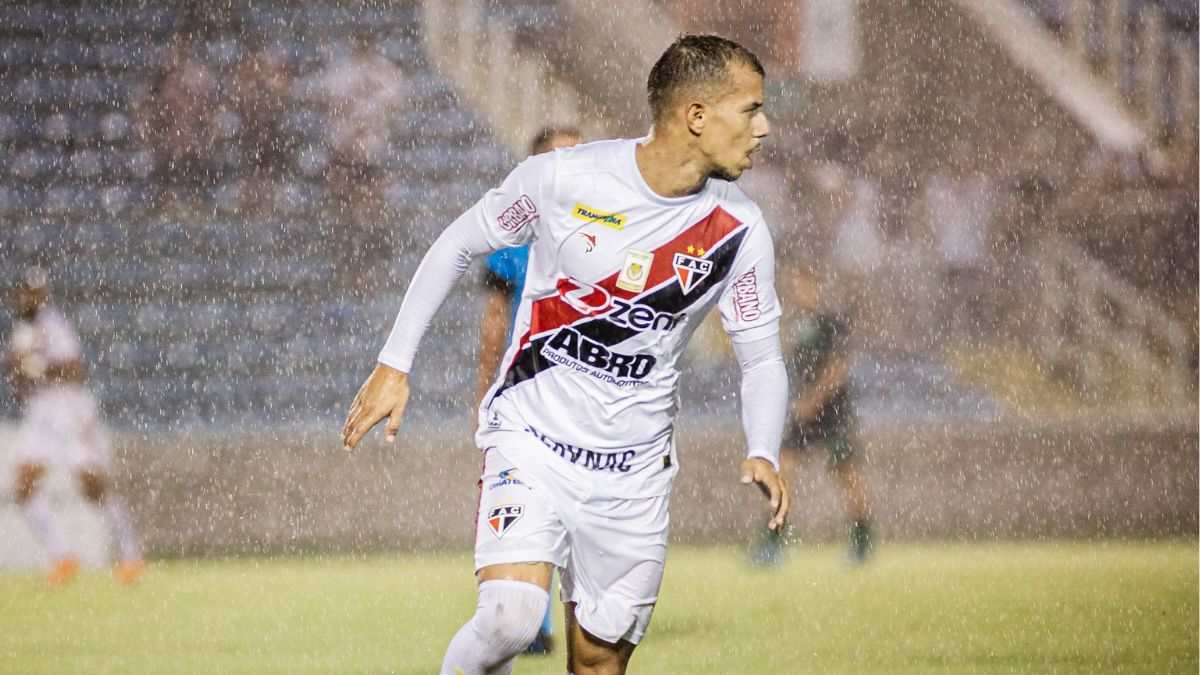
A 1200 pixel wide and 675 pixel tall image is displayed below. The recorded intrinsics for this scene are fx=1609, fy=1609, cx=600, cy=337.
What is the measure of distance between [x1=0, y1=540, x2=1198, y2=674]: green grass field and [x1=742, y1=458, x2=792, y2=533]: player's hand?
222 centimetres

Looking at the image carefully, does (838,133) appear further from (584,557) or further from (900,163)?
(584,557)

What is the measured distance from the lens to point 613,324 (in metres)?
4.25

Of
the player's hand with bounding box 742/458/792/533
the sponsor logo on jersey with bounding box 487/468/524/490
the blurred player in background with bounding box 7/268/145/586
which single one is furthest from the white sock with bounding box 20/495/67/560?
the player's hand with bounding box 742/458/792/533

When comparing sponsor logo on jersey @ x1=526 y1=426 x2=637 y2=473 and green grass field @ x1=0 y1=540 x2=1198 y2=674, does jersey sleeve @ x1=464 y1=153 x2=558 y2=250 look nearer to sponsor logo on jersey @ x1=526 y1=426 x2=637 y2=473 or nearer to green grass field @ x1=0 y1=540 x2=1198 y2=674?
sponsor logo on jersey @ x1=526 y1=426 x2=637 y2=473

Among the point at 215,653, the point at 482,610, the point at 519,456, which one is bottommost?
the point at 215,653

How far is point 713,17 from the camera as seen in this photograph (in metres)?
14.0

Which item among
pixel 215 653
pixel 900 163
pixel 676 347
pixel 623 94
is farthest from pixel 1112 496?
pixel 676 347

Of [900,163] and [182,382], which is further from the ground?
[900,163]

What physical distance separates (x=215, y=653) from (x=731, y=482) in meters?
4.36

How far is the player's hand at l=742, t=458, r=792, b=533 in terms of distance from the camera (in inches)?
160

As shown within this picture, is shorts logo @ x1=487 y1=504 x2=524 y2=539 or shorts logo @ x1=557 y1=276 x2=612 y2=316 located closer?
shorts logo @ x1=487 y1=504 x2=524 y2=539

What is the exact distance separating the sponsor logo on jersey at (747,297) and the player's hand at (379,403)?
0.92m

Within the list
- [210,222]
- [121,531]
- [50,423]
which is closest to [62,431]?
[50,423]

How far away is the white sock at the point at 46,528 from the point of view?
28.9 feet
